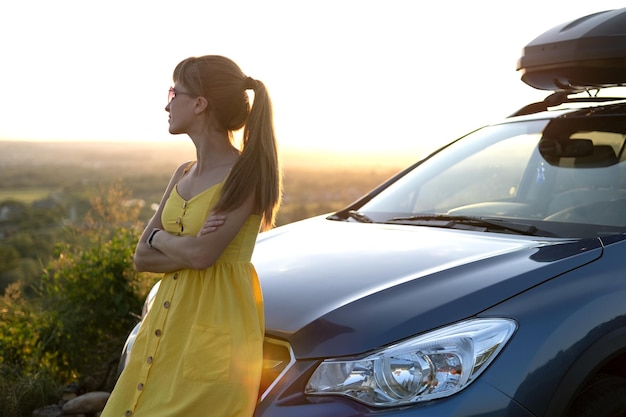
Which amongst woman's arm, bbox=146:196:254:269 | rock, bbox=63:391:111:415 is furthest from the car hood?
rock, bbox=63:391:111:415

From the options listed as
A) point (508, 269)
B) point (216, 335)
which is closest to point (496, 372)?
point (508, 269)

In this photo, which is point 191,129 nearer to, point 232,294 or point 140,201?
point 232,294

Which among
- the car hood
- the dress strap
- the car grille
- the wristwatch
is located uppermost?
the dress strap

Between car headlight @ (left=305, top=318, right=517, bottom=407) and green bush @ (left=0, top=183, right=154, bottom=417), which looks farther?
green bush @ (left=0, top=183, right=154, bottom=417)

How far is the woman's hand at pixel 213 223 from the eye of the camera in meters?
2.53

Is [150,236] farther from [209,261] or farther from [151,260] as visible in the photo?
[209,261]

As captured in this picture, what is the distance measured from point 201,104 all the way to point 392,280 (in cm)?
86

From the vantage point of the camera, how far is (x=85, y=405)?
4.20 m

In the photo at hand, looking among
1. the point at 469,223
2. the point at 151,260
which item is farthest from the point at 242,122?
the point at 469,223

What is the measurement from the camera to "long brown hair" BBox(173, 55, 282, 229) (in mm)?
2553

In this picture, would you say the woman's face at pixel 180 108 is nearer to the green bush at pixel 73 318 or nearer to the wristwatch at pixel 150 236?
the wristwatch at pixel 150 236

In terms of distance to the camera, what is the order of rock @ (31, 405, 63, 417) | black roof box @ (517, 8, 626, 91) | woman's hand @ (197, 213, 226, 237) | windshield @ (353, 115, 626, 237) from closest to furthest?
woman's hand @ (197, 213, 226, 237) < windshield @ (353, 115, 626, 237) < black roof box @ (517, 8, 626, 91) < rock @ (31, 405, 63, 417)

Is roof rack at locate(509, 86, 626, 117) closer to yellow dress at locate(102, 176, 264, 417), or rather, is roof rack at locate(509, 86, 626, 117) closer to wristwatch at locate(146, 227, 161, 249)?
yellow dress at locate(102, 176, 264, 417)

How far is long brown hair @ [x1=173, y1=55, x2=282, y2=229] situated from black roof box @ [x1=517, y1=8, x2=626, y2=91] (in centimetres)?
167
